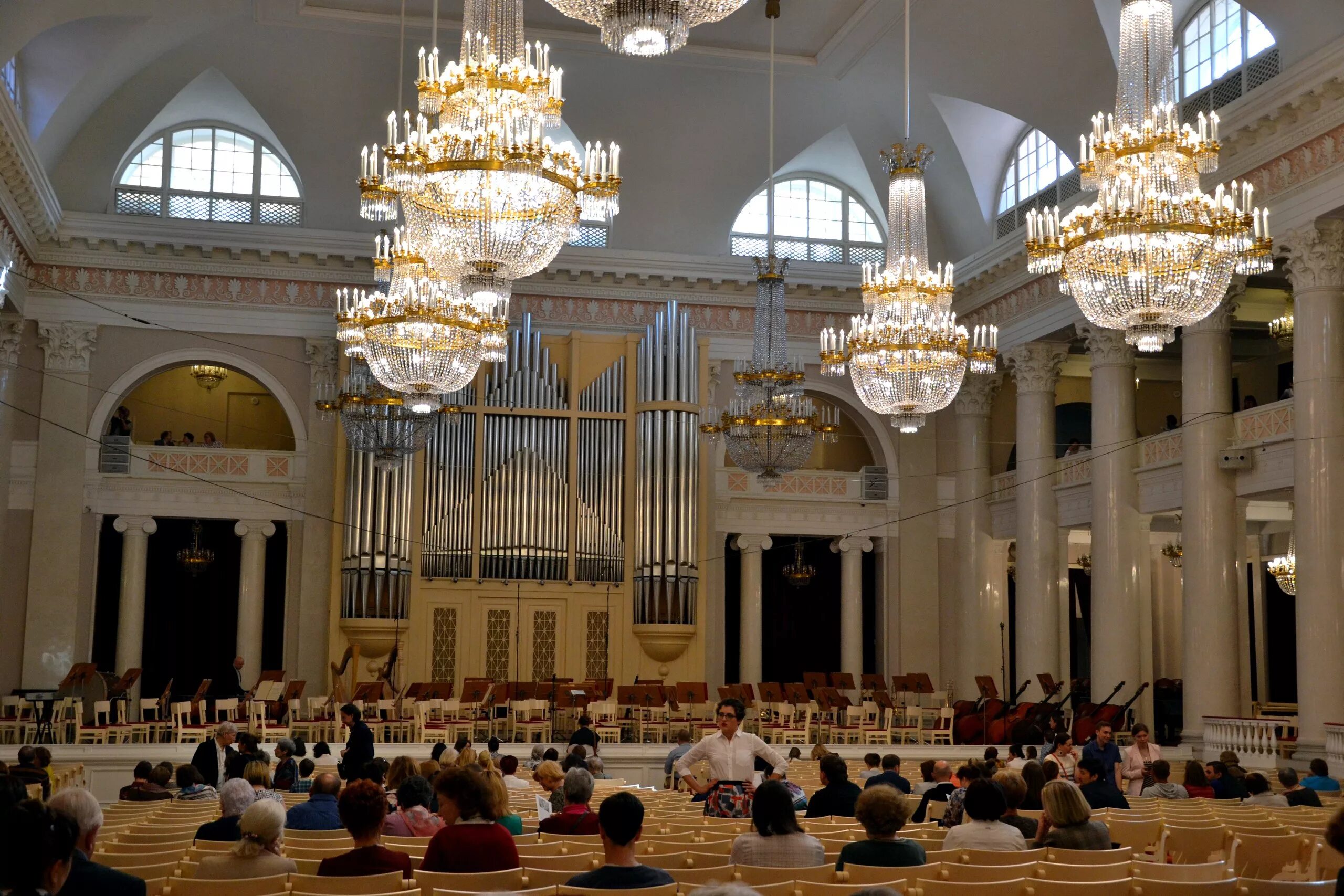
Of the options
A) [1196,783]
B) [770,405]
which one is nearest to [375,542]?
[770,405]

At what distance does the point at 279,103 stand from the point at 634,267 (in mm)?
5894

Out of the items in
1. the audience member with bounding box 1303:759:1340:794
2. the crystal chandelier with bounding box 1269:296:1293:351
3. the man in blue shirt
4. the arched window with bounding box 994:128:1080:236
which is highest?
the arched window with bounding box 994:128:1080:236

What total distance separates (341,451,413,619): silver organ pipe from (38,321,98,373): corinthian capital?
424 cm

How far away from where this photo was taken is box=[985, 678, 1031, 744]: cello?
60.1ft

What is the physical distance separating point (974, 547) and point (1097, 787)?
14.4m

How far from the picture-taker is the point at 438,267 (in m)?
9.84

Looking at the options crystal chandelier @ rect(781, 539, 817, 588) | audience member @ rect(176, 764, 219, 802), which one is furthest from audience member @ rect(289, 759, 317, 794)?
crystal chandelier @ rect(781, 539, 817, 588)

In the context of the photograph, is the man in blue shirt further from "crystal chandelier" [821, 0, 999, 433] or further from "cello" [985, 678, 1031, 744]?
"cello" [985, 678, 1031, 744]

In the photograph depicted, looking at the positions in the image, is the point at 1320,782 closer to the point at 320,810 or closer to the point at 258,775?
the point at 320,810

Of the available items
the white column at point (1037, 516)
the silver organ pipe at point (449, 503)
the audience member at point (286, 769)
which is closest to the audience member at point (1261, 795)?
the audience member at point (286, 769)

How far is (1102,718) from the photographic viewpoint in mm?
16516

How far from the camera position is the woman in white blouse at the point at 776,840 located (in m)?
5.12

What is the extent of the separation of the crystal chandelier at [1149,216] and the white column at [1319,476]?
5.31 meters

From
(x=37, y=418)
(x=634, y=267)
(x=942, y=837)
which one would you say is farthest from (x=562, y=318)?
(x=942, y=837)
